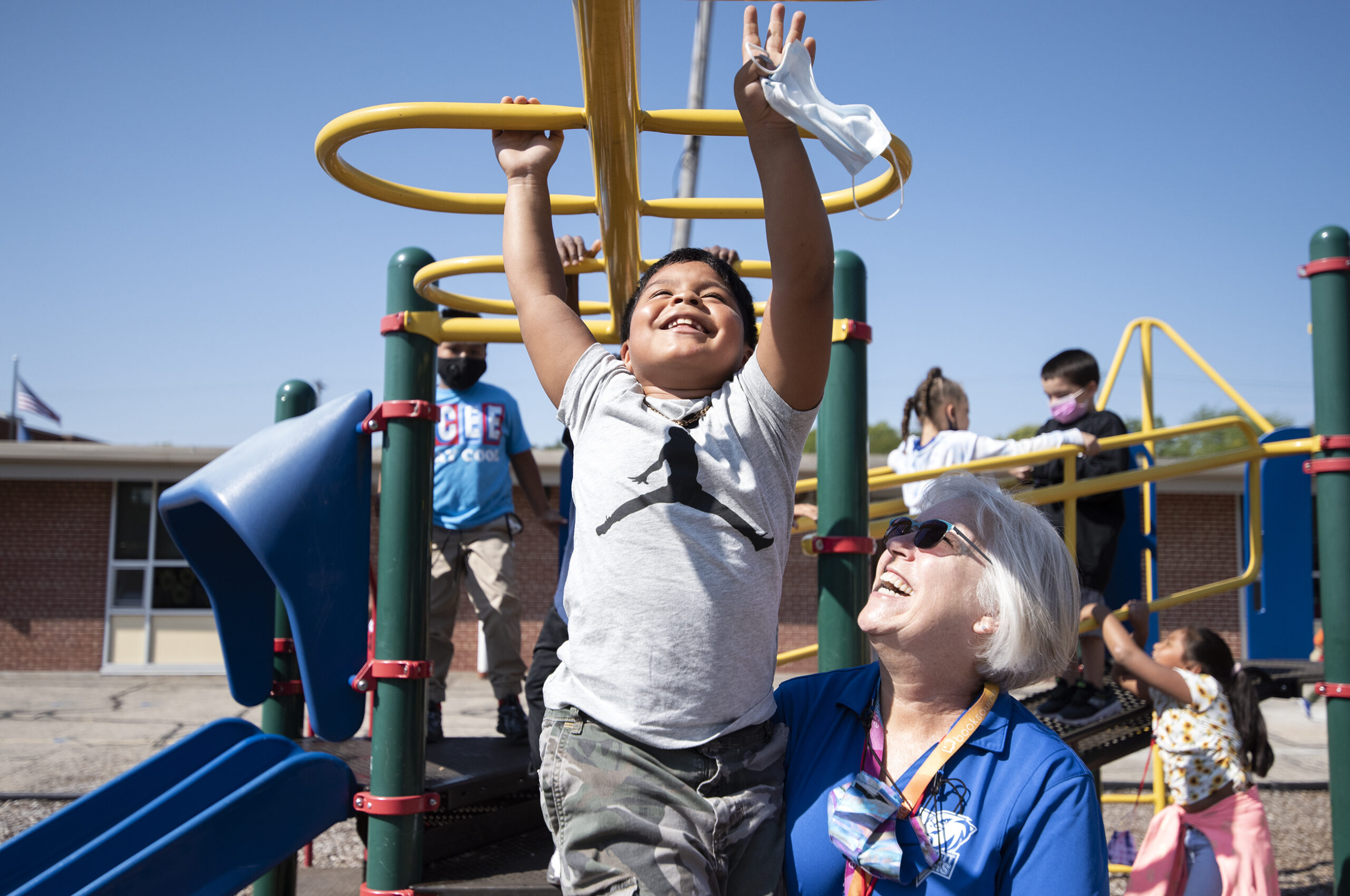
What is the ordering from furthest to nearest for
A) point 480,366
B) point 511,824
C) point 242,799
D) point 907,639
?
1. point 480,366
2. point 511,824
3. point 242,799
4. point 907,639

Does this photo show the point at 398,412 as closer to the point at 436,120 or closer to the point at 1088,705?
the point at 436,120

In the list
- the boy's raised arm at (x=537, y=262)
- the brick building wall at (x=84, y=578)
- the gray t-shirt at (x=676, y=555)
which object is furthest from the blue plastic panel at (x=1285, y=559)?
the brick building wall at (x=84, y=578)

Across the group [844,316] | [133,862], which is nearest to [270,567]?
[133,862]

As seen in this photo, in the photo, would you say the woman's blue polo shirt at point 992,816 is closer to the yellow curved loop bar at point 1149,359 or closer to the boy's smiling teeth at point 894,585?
the boy's smiling teeth at point 894,585

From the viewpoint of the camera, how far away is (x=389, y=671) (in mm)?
2270

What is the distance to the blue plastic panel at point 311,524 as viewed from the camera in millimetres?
2254

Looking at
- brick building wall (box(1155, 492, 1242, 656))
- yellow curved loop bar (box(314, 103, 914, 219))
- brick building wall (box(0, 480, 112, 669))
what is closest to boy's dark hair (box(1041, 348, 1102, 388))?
yellow curved loop bar (box(314, 103, 914, 219))

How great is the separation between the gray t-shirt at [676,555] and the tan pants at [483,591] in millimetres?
2380

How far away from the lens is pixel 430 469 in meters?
2.42

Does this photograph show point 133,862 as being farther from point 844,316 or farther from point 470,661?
point 470,661

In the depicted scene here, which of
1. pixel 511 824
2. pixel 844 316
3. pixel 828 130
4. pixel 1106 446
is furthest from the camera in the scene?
pixel 1106 446

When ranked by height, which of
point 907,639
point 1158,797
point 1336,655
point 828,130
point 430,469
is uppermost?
point 828,130

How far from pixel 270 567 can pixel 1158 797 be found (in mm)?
3876

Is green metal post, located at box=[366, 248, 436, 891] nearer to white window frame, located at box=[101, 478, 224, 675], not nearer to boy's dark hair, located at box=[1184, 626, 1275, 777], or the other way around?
boy's dark hair, located at box=[1184, 626, 1275, 777]
